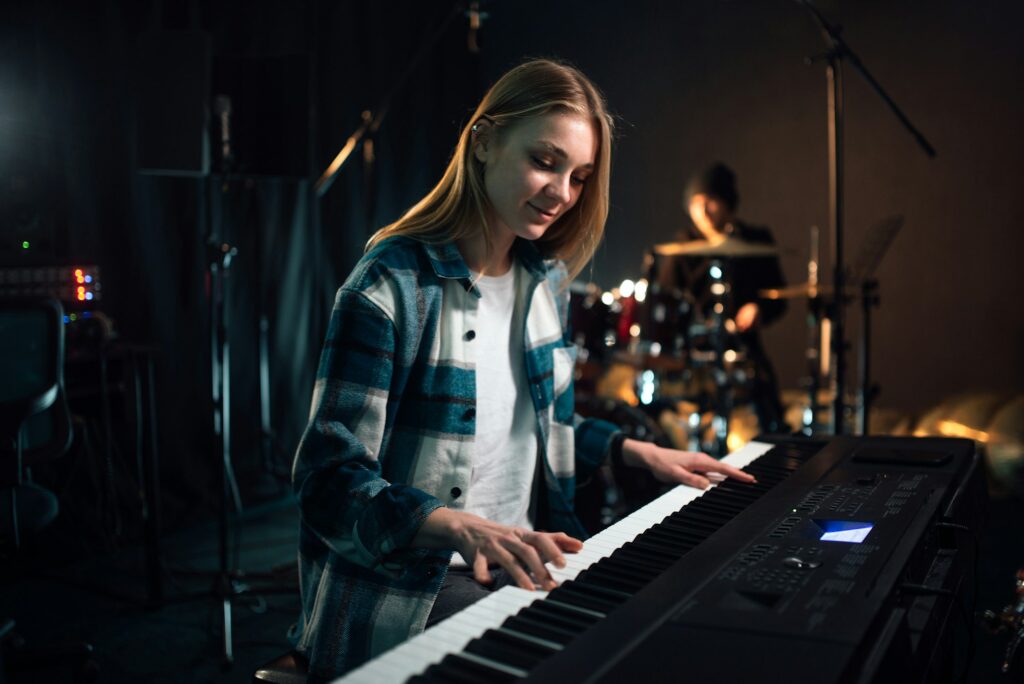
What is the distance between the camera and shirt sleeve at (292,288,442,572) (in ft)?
3.76

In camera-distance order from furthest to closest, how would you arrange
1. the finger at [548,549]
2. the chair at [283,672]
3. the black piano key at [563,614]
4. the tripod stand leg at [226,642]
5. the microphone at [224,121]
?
the microphone at [224,121]
the tripod stand leg at [226,642]
the chair at [283,672]
the finger at [548,549]
the black piano key at [563,614]

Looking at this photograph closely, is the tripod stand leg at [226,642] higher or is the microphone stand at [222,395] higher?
the microphone stand at [222,395]

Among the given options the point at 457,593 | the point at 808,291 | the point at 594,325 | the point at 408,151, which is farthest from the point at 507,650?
the point at 408,151

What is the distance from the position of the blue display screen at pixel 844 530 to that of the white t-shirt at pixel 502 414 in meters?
0.57

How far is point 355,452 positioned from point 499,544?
0.96 feet

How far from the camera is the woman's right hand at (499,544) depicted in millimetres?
980

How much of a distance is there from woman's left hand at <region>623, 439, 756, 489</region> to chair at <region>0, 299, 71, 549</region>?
156cm

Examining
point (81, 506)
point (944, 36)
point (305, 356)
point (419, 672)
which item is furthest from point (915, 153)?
point (419, 672)

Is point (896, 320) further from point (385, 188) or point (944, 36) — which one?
point (385, 188)

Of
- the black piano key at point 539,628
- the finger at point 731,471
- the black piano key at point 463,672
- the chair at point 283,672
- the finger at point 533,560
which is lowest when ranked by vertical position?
the chair at point 283,672

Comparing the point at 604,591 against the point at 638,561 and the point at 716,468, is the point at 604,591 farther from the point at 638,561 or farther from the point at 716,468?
the point at 716,468

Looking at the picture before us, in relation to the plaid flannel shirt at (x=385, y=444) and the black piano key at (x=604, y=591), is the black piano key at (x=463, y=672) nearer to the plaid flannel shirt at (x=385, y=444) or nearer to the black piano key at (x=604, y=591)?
the black piano key at (x=604, y=591)

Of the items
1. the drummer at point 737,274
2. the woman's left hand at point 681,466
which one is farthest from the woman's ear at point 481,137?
the drummer at point 737,274

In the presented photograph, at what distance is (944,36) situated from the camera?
568 cm
